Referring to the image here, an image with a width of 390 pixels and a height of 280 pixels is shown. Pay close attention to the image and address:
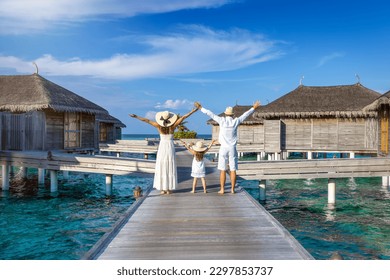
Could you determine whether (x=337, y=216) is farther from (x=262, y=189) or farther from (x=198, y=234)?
(x=198, y=234)

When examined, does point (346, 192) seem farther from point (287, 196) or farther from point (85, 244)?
point (85, 244)

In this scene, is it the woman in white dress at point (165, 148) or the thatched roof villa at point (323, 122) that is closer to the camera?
the woman in white dress at point (165, 148)

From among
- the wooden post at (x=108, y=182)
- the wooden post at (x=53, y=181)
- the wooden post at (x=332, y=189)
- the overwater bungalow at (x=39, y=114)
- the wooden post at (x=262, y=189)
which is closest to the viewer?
the wooden post at (x=332, y=189)

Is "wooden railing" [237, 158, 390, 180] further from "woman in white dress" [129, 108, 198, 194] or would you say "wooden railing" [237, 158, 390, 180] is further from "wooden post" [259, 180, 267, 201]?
"woman in white dress" [129, 108, 198, 194]

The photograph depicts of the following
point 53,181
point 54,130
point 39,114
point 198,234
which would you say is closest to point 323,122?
point 54,130

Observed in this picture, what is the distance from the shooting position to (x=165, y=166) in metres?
8.79

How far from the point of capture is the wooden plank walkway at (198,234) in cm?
486

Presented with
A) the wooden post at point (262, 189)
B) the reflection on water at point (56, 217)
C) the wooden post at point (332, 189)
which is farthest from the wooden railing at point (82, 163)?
the wooden post at point (332, 189)

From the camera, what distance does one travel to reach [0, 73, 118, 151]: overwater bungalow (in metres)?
18.7

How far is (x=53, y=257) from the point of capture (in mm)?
8672

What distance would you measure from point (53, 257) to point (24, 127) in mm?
12104

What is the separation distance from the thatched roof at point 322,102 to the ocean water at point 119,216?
6.20m

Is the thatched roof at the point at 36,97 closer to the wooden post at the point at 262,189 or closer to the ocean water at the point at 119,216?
the ocean water at the point at 119,216
